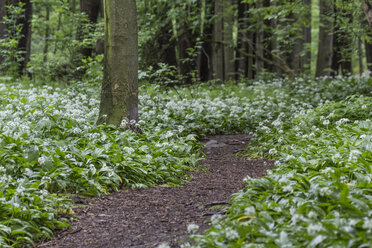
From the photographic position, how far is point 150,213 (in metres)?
4.43

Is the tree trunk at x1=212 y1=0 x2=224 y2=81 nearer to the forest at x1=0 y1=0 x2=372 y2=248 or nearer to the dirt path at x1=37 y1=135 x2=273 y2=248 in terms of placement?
the forest at x1=0 y1=0 x2=372 y2=248

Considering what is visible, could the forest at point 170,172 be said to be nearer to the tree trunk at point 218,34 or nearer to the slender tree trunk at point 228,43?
the tree trunk at point 218,34

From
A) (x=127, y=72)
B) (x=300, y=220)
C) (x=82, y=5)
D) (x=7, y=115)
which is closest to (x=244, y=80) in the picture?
(x=82, y=5)

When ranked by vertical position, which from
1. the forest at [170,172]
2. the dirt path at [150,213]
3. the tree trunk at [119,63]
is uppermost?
the tree trunk at [119,63]

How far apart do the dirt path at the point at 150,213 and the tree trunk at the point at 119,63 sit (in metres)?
1.96

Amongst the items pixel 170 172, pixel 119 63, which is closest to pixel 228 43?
pixel 119 63

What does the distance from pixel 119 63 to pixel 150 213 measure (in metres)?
3.38

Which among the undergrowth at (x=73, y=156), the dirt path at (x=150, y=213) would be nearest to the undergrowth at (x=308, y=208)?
the dirt path at (x=150, y=213)

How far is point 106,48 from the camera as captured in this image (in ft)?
23.2

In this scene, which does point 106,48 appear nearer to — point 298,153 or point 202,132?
point 202,132

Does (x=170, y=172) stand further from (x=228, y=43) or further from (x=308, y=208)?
(x=228, y=43)

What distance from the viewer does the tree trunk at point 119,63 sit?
689 cm

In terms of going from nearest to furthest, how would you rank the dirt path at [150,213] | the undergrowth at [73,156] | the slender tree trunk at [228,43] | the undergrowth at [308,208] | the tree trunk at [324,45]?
the undergrowth at [308,208] < the dirt path at [150,213] < the undergrowth at [73,156] < the tree trunk at [324,45] < the slender tree trunk at [228,43]

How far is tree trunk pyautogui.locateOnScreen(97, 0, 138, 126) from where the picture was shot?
689 cm
